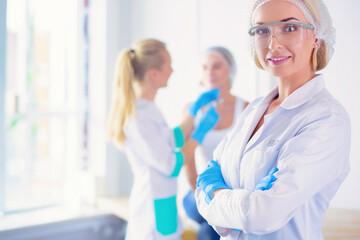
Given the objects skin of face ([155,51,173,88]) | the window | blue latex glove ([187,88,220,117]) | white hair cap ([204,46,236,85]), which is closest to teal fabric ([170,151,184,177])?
blue latex glove ([187,88,220,117])

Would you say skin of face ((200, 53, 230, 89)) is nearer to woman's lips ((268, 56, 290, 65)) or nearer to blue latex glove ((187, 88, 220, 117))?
blue latex glove ((187, 88, 220, 117))

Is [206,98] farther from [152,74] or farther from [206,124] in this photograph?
[152,74]

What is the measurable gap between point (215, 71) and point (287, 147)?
1.26 meters

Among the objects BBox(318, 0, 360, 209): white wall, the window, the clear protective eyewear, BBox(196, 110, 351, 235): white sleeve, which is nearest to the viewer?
BBox(196, 110, 351, 235): white sleeve

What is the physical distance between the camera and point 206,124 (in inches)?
83.3

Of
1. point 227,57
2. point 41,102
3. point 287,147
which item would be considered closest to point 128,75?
point 227,57

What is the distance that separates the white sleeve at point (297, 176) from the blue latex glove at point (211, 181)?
132 mm

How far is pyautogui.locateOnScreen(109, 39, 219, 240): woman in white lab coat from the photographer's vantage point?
2.05 metres

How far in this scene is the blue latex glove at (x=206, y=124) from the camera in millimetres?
2096

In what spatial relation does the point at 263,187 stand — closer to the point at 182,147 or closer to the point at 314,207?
the point at 314,207

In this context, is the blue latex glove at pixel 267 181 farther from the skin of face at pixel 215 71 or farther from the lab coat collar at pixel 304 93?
the skin of face at pixel 215 71

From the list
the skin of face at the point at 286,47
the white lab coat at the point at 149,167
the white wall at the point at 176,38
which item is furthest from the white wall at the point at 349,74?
the white wall at the point at 176,38

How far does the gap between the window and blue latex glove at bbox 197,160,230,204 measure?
2103 mm

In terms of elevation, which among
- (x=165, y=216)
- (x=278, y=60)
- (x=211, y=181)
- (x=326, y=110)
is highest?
(x=278, y=60)
